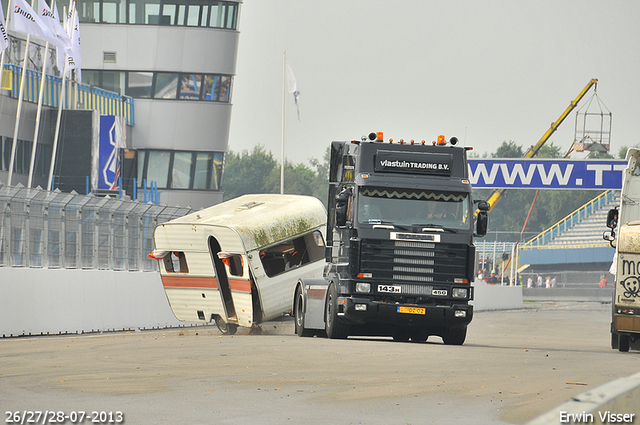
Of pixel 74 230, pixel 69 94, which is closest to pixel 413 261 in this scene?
pixel 74 230

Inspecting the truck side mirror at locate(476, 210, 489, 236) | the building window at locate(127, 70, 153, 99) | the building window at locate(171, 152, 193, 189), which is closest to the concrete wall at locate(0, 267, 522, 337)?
the truck side mirror at locate(476, 210, 489, 236)

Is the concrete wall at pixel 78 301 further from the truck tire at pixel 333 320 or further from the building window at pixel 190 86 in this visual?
the building window at pixel 190 86

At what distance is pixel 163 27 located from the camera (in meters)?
53.6

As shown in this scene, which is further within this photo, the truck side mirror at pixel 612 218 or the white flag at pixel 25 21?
the white flag at pixel 25 21

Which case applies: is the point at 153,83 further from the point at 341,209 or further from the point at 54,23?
the point at 341,209

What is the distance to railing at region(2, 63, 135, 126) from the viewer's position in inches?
1794

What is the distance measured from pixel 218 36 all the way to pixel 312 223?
111 feet

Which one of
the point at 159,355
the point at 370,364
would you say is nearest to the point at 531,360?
the point at 370,364

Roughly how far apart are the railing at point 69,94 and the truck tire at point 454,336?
31074 millimetres

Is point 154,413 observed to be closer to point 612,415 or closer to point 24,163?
point 612,415

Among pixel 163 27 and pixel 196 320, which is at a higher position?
pixel 163 27

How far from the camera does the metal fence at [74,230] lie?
68.4ft

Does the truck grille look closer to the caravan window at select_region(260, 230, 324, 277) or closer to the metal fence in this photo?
the caravan window at select_region(260, 230, 324, 277)

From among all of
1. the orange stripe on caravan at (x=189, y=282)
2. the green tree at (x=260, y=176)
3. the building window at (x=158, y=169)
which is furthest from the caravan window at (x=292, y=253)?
the green tree at (x=260, y=176)
